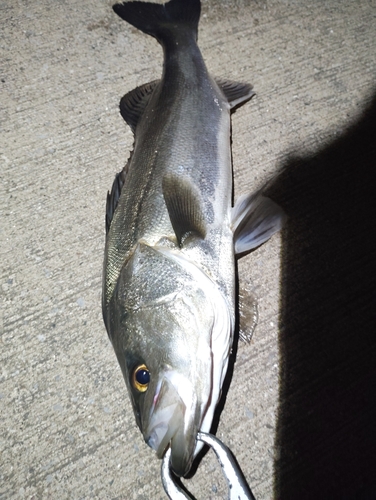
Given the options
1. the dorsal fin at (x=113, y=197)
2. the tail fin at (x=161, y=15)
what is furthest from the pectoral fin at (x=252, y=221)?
the tail fin at (x=161, y=15)

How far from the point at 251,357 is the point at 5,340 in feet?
4.45

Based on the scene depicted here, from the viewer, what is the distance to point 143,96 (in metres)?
2.58

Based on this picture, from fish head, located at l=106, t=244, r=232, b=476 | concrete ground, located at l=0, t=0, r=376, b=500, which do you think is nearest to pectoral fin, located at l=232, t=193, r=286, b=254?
concrete ground, located at l=0, t=0, r=376, b=500

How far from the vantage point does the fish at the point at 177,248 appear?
1615 mm

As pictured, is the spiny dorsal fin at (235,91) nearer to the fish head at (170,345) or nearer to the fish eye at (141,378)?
the fish head at (170,345)

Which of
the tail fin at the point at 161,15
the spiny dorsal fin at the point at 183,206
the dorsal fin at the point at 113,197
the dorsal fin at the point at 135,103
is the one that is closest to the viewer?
the spiny dorsal fin at the point at 183,206

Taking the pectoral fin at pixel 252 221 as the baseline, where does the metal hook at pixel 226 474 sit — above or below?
below

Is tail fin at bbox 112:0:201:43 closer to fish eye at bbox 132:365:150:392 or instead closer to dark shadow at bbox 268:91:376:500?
dark shadow at bbox 268:91:376:500

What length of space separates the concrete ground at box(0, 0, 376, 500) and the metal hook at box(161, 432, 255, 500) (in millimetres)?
293

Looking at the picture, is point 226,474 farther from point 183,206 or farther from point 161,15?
point 161,15

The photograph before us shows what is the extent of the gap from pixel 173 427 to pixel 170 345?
31 centimetres

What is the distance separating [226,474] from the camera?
1751mm

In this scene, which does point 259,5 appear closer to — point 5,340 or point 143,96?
point 143,96

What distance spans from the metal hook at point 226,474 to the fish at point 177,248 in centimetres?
6
